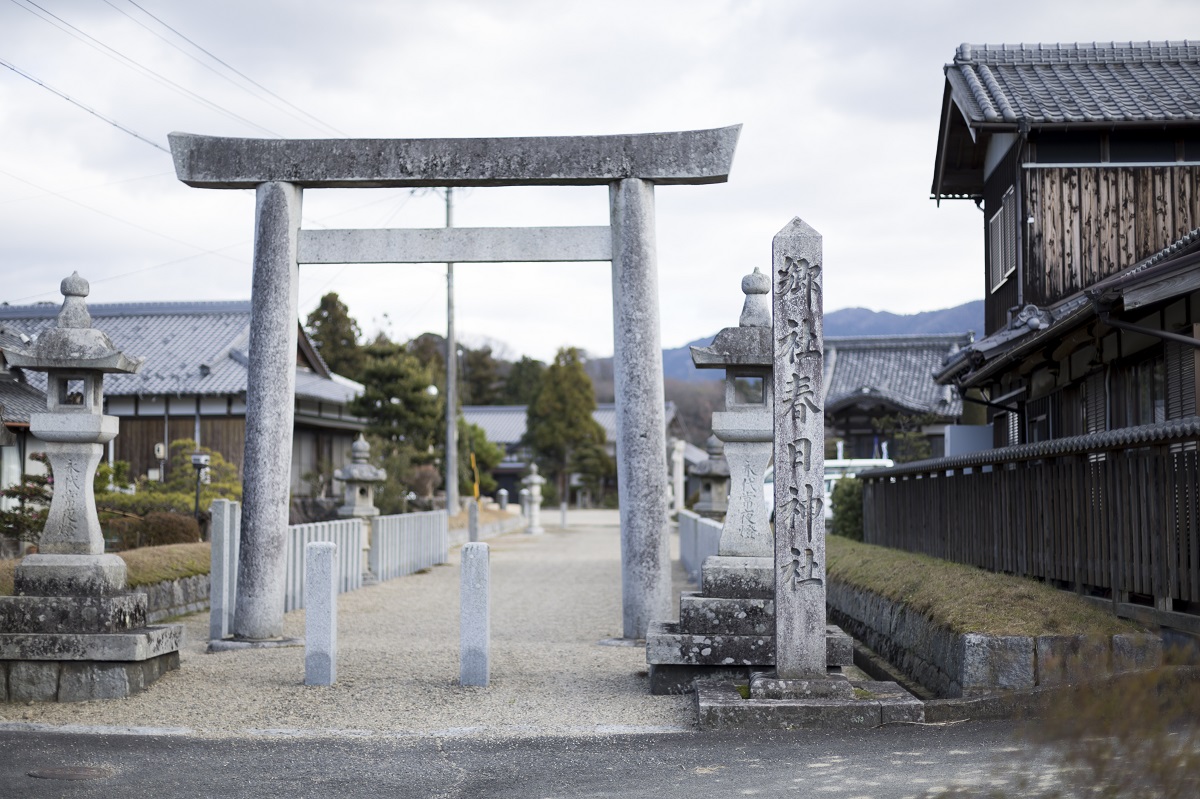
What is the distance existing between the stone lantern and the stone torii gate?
6.43ft

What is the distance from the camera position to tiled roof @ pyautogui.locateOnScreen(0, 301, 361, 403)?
28938 millimetres

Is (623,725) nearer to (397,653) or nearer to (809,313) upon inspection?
(809,313)

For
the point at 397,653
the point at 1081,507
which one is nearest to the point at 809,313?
the point at 1081,507

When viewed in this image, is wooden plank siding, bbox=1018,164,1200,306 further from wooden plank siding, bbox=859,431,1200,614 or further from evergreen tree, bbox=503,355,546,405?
evergreen tree, bbox=503,355,546,405

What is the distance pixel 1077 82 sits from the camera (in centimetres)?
1487

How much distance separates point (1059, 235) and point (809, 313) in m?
8.22

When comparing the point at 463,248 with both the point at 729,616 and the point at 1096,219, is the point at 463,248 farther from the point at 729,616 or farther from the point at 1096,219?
the point at 1096,219

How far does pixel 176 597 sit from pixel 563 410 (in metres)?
41.7

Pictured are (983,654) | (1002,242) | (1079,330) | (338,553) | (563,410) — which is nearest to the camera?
(983,654)

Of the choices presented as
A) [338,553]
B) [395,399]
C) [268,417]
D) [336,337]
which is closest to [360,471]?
[338,553]

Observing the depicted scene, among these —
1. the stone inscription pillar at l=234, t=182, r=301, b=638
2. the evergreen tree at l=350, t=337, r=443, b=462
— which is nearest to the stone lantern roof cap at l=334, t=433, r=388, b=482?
the stone inscription pillar at l=234, t=182, r=301, b=638

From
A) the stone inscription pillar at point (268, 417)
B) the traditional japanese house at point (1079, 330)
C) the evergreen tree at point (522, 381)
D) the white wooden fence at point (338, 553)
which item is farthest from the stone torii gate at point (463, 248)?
the evergreen tree at point (522, 381)

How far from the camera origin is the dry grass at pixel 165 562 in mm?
12750

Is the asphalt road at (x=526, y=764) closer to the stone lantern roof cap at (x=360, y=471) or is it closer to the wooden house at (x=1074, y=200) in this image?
the wooden house at (x=1074, y=200)
